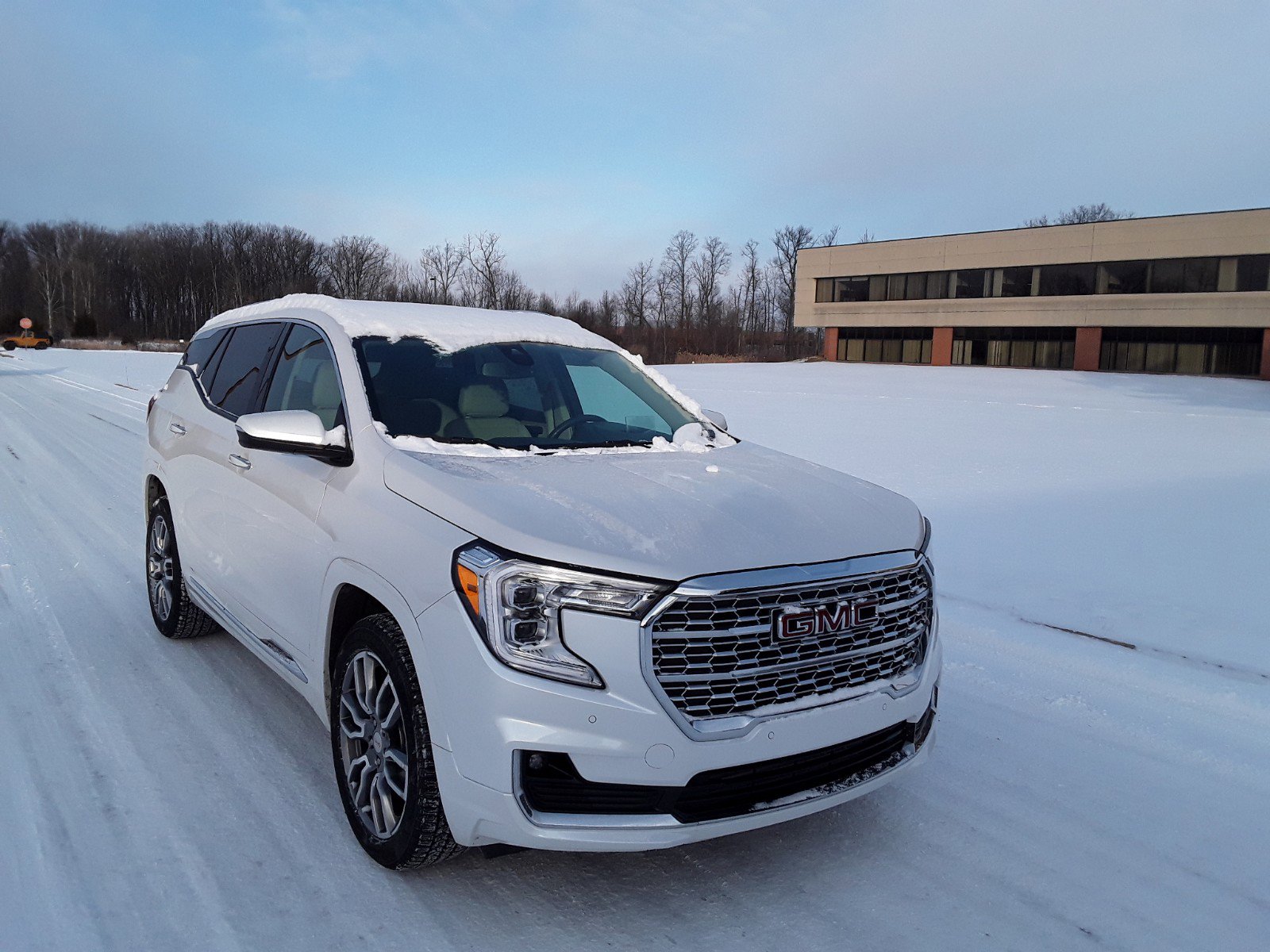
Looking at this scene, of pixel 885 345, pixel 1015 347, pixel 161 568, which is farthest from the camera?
pixel 885 345

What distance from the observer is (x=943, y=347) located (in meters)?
56.7

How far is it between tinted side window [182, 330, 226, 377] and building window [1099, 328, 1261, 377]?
53.7 m

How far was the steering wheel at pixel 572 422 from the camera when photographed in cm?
373

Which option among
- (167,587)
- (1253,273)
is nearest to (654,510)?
(167,587)

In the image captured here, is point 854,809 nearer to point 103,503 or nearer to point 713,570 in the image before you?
point 713,570

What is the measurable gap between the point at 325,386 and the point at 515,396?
798 millimetres

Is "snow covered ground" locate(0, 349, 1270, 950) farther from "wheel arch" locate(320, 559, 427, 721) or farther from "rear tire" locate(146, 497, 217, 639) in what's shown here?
"wheel arch" locate(320, 559, 427, 721)

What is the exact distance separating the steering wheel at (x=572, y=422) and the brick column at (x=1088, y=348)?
5448 cm

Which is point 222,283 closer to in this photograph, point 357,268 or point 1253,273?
point 357,268

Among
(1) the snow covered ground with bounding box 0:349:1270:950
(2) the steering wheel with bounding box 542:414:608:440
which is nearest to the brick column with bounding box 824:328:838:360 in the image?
(1) the snow covered ground with bounding box 0:349:1270:950

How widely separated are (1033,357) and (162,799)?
5770 cm

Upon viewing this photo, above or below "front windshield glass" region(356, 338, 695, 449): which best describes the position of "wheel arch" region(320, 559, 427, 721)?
below

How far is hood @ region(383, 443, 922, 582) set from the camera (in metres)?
2.47

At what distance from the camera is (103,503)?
874 cm
